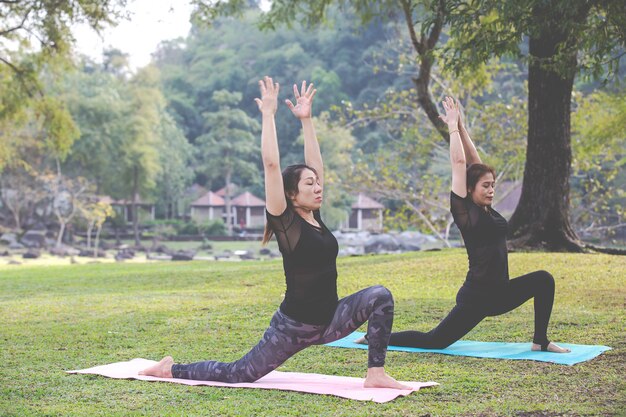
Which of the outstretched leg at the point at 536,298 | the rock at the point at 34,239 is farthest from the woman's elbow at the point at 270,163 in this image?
the rock at the point at 34,239

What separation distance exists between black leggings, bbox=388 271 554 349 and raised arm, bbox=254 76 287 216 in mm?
1910

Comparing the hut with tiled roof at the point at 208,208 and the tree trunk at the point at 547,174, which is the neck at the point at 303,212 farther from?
the hut with tiled roof at the point at 208,208

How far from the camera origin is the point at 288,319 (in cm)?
517

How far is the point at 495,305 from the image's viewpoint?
636 cm

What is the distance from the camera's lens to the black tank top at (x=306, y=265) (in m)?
5.09

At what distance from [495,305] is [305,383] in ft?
5.57

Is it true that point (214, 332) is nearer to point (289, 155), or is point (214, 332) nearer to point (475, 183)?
point (475, 183)

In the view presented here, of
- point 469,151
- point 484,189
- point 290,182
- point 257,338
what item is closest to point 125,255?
point 257,338

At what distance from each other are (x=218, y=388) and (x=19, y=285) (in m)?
9.32

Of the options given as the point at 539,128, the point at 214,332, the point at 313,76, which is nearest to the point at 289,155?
the point at 313,76

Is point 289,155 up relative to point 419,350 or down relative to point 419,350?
up

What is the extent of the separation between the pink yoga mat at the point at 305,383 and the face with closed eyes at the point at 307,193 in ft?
3.56

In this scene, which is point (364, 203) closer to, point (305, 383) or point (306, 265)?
point (305, 383)

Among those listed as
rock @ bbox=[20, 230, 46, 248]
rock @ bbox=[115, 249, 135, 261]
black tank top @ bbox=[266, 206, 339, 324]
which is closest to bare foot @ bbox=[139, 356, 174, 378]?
black tank top @ bbox=[266, 206, 339, 324]
